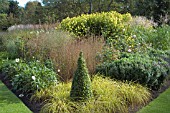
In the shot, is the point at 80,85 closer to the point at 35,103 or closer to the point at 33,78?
the point at 35,103

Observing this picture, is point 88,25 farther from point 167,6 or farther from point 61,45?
point 167,6

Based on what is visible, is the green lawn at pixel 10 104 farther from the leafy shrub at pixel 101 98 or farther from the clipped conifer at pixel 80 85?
the clipped conifer at pixel 80 85

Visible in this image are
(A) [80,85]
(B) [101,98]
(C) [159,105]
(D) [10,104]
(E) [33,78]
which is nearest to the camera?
(A) [80,85]

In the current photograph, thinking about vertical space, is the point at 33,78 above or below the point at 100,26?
below

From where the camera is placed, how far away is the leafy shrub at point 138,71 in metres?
5.99

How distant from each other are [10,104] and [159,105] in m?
2.88

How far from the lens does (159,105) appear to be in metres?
5.37

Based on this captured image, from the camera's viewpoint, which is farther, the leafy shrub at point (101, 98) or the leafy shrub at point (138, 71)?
the leafy shrub at point (138, 71)

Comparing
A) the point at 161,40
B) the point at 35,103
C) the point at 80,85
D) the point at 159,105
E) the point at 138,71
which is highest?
the point at 161,40

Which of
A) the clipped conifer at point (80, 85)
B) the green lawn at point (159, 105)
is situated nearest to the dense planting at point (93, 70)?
the clipped conifer at point (80, 85)

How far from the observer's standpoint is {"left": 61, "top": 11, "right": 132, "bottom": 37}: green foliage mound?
30.2 feet

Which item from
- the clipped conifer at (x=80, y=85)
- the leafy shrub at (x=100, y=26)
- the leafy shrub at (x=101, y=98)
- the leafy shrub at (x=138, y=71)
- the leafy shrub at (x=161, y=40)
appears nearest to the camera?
the leafy shrub at (x=101, y=98)

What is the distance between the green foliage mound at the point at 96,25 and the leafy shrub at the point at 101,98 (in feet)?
11.4

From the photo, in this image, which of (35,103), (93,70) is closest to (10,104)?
(35,103)
